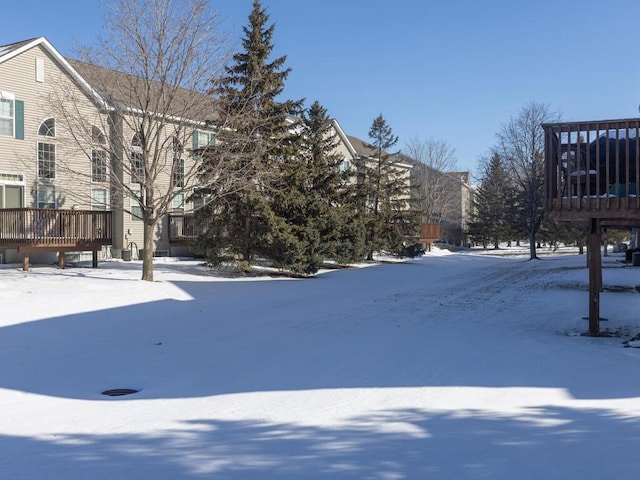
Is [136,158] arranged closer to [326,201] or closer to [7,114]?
[7,114]

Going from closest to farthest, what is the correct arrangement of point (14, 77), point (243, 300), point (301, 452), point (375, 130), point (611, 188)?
point (301, 452)
point (611, 188)
point (243, 300)
point (14, 77)
point (375, 130)

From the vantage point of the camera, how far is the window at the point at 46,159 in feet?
75.0

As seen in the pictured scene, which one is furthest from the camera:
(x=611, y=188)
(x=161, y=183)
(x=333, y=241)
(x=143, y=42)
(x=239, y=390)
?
(x=161, y=183)

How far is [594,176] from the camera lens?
9.86 metres

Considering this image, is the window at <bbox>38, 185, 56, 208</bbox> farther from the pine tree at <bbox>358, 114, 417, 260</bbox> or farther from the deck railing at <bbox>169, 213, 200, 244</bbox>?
the pine tree at <bbox>358, 114, 417, 260</bbox>

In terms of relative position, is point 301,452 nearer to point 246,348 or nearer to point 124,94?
point 246,348

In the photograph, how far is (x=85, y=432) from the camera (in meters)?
5.32

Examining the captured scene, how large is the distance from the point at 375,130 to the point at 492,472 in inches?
1289

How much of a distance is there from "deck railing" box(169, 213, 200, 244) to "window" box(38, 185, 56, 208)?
547 centimetres

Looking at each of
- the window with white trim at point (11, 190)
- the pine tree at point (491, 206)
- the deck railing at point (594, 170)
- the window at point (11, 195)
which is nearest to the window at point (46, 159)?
the window with white trim at point (11, 190)

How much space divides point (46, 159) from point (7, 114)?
2.18 m

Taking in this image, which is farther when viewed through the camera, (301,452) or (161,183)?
(161,183)

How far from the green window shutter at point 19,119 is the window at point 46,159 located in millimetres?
903

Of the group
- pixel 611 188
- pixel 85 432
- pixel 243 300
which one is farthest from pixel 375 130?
pixel 85 432
